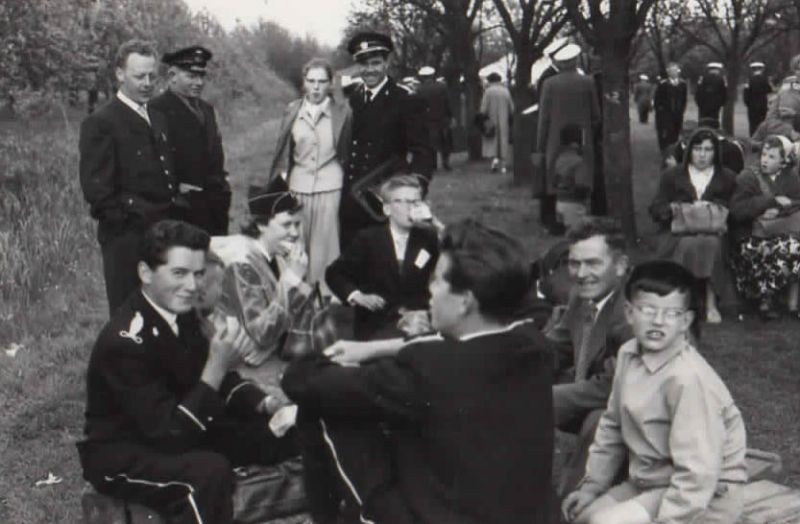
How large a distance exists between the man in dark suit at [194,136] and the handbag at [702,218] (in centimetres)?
317

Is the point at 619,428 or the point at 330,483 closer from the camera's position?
the point at 330,483

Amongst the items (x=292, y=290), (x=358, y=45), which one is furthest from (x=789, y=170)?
(x=292, y=290)

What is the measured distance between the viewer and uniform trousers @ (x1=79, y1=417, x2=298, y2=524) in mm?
3881

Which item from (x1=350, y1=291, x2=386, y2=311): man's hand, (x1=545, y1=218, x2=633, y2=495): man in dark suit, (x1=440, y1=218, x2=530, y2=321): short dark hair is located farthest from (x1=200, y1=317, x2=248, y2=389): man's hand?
(x1=350, y1=291, x2=386, y2=311): man's hand

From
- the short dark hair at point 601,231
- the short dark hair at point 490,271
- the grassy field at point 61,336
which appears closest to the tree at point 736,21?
the grassy field at point 61,336

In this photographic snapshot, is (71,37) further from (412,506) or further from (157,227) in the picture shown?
(412,506)

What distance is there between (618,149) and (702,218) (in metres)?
2.30

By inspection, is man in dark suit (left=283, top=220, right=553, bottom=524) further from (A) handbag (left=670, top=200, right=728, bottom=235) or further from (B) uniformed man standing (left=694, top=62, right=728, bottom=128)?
(B) uniformed man standing (left=694, top=62, right=728, bottom=128)

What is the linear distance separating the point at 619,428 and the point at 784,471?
173 cm

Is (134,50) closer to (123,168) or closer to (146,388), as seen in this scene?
(123,168)

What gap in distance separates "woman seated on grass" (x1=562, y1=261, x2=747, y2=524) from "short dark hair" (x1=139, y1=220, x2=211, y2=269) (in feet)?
5.02

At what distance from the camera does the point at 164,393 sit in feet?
13.0

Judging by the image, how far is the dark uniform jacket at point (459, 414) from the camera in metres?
3.04

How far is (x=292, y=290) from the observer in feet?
18.7
